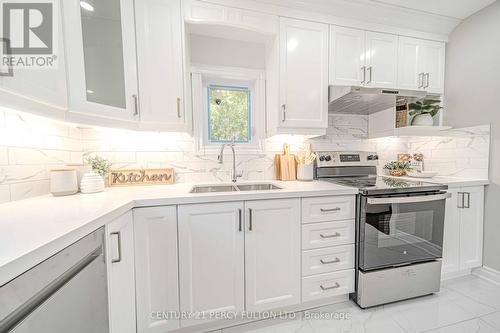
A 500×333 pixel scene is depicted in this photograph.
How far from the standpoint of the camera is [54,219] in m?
0.77

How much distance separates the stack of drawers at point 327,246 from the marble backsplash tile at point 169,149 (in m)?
0.71

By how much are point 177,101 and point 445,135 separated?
2751mm

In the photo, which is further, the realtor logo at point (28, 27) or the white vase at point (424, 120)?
the white vase at point (424, 120)

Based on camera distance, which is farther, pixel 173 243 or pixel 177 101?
pixel 177 101

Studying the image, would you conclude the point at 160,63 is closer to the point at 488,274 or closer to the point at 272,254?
the point at 272,254

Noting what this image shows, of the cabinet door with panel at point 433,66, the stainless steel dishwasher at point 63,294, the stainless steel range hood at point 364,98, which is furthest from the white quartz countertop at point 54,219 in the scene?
the cabinet door with panel at point 433,66

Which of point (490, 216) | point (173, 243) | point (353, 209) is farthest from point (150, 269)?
point (490, 216)

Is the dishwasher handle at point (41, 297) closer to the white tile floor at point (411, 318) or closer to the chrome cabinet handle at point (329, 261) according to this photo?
the white tile floor at point (411, 318)

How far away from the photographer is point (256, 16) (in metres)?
1.64

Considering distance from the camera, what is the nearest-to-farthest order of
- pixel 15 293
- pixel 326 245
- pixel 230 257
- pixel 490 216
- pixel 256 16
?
pixel 15 293 < pixel 230 257 < pixel 326 245 < pixel 256 16 < pixel 490 216

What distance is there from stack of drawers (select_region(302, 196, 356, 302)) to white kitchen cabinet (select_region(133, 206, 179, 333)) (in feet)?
2.94

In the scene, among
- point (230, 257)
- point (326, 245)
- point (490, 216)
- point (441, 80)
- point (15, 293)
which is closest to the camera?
point (15, 293)

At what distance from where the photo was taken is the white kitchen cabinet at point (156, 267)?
1174 mm

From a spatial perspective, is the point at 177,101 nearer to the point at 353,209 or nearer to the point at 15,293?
the point at 15,293
